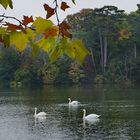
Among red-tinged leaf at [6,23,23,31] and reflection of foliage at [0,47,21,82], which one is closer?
red-tinged leaf at [6,23,23,31]

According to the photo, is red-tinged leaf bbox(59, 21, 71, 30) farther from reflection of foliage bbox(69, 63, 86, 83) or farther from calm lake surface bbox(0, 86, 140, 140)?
reflection of foliage bbox(69, 63, 86, 83)

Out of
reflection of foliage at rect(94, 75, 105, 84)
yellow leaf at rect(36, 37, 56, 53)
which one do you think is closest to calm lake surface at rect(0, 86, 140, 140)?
reflection of foliage at rect(94, 75, 105, 84)

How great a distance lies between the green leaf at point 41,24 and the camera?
1.43 meters

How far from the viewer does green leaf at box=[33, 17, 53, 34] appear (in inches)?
56.3

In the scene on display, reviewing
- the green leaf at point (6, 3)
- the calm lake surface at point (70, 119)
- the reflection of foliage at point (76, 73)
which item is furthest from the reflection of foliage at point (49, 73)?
the green leaf at point (6, 3)

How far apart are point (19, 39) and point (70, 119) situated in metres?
24.8

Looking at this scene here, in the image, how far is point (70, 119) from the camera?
26.0 metres

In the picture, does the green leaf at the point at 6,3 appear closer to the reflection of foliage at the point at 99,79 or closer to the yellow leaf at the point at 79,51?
the yellow leaf at the point at 79,51

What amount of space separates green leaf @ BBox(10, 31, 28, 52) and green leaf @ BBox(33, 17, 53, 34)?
0.05 m

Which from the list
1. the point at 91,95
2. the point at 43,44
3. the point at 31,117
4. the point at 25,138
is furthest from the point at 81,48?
the point at 91,95

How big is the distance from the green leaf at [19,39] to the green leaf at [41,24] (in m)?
0.05

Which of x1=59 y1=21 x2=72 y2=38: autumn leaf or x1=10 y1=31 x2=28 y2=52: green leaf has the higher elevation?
x1=59 y1=21 x2=72 y2=38: autumn leaf

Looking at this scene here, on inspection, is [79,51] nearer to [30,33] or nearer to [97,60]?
[30,33]

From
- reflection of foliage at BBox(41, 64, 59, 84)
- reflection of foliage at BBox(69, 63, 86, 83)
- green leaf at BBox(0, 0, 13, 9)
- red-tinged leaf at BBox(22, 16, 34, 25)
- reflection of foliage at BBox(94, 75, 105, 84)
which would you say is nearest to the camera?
green leaf at BBox(0, 0, 13, 9)
